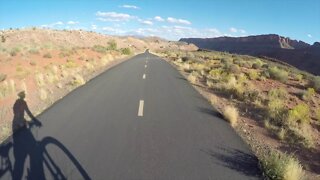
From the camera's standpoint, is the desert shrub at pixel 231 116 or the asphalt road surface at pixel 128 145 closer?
the asphalt road surface at pixel 128 145

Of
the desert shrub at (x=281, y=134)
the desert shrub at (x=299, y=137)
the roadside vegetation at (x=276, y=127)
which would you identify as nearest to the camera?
the roadside vegetation at (x=276, y=127)

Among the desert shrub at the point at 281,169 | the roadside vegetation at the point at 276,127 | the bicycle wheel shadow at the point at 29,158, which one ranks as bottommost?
the bicycle wheel shadow at the point at 29,158

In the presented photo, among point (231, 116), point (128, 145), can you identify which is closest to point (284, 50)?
point (231, 116)

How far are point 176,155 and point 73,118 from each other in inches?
177

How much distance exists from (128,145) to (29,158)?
7.03 ft

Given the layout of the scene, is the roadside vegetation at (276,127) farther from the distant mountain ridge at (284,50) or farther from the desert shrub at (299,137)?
the distant mountain ridge at (284,50)

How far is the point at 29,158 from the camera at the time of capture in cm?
734

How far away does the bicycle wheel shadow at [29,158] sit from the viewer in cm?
650

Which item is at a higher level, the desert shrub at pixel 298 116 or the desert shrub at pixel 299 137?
the desert shrub at pixel 298 116

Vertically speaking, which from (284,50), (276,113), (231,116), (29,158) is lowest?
(29,158)

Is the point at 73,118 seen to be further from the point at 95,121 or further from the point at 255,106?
the point at 255,106

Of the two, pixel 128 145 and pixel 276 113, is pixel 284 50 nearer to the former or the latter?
pixel 276 113

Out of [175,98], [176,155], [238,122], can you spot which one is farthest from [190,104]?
[176,155]

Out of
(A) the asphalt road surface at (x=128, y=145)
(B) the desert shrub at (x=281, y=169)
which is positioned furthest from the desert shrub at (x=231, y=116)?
(B) the desert shrub at (x=281, y=169)
